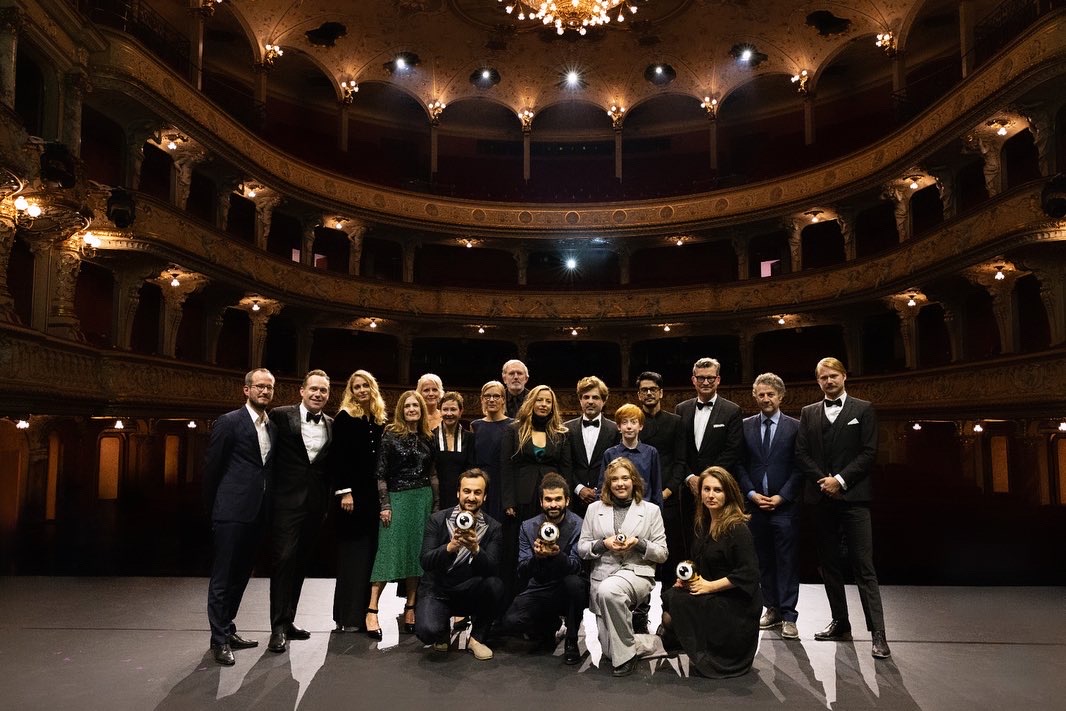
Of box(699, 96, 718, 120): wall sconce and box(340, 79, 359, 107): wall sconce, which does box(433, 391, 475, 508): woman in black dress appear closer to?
box(340, 79, 359, 107): wall sconce

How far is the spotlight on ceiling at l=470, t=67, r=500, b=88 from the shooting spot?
985 inches

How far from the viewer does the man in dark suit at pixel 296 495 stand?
16.0 feet

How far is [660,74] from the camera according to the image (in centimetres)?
2480

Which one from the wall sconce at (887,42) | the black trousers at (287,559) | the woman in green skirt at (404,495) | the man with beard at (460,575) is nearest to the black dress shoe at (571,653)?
the man with beard at (460,575)

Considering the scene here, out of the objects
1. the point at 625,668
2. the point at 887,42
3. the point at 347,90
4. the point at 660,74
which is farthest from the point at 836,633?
the point at 347,90

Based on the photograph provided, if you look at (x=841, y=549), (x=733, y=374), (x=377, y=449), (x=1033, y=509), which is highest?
(x=733, y=374)

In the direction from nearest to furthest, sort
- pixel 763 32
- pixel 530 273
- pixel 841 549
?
1. pixel 841 549
2. pixel 763 32
3. pixel 530 273

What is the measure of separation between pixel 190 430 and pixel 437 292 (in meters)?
8.32

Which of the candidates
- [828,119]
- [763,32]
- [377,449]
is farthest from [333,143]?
[377,449]

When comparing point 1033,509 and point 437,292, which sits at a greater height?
point 437,292

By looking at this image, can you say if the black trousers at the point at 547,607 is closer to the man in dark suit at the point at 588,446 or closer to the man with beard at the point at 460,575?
the man with beard at the point at 460,575

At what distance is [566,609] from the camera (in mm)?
4719

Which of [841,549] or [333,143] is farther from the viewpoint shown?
[333,143]

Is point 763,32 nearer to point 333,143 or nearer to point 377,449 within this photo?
point 333,143
